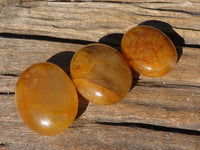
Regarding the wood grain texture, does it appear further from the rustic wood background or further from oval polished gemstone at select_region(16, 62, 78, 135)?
oval polished gemstone at select_region(16, 62, 78, 135)

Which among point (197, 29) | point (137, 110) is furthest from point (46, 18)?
point (197, 29)

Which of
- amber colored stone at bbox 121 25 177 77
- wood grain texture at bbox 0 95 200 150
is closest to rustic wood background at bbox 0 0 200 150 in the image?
wood grain texture at bbox 0 95 200 150

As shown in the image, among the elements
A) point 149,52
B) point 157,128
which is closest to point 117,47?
point 149,52

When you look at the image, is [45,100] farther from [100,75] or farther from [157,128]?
[157,128]

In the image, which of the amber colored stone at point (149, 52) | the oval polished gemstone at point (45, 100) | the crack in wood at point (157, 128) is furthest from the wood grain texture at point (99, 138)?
the amber colored stone at point (149, 52)

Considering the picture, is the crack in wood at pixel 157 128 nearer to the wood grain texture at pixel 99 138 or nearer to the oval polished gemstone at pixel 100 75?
the wood grain texture at pixel 99 138

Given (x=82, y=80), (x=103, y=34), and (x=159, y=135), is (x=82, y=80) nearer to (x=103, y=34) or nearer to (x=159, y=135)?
(x=103, y=34)
